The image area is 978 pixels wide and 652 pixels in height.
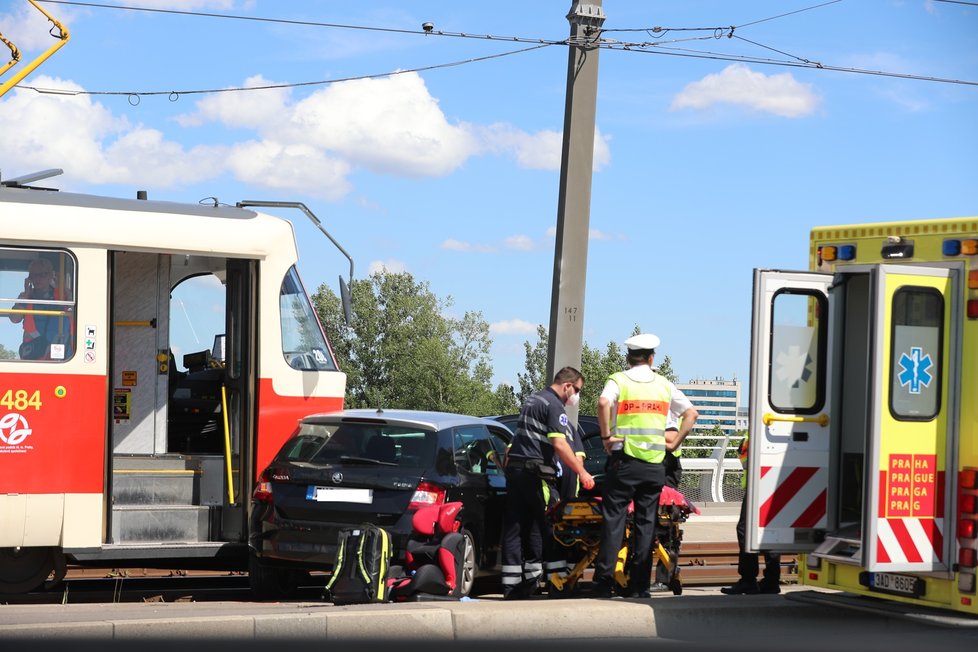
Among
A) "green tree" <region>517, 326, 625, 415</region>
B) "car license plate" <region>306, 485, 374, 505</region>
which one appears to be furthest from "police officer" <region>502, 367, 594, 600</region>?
"green tree" <region>517, 326, 625, 415</region>

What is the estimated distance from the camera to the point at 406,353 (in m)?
91.3

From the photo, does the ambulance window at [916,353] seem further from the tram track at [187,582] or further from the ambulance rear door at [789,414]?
the tram track at [187,582]

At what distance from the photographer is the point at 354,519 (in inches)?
401

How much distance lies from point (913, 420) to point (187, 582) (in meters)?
7.30

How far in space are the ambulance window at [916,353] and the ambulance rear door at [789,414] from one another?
0.72m

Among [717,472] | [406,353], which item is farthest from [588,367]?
[717,472]

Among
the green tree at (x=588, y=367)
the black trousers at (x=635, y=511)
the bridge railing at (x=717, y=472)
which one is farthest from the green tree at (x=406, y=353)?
the black trousers at (x=635, y=511)

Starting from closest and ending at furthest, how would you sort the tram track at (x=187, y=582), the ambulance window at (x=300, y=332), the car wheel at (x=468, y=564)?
the car wheel at (x=468, y=564) < the tram track at (x=187, y=582) < the ambulance window at (x=300, y=332)

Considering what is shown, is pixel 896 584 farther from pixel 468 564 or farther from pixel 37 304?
pixel 37 304

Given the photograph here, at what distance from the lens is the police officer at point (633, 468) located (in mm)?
9664

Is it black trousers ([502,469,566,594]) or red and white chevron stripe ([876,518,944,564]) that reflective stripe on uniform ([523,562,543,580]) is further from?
red and white chevron stripe ([876,518,944,564])

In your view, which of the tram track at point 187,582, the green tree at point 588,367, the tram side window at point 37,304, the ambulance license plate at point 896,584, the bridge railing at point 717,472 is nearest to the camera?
A: the ambulance license plate at point 896,584

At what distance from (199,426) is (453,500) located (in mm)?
3445

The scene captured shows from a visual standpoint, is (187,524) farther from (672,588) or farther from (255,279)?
(672,588)
